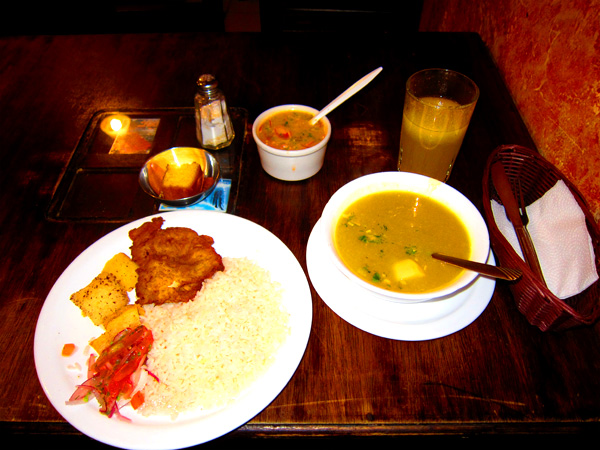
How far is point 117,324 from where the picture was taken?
1.49 metres

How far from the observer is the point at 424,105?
184cm

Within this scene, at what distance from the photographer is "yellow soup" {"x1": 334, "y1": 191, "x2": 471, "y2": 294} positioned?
1.52 m

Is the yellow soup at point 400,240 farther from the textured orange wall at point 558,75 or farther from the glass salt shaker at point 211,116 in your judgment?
the glass salt shaker at point 211,116

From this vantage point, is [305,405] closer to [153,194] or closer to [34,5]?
[153,194]

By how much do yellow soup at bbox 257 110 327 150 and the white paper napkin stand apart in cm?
100

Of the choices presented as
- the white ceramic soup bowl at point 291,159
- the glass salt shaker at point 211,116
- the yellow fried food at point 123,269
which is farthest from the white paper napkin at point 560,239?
the yellow fried food at point 123,269

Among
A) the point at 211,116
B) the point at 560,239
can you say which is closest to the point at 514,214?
the point at 560,239

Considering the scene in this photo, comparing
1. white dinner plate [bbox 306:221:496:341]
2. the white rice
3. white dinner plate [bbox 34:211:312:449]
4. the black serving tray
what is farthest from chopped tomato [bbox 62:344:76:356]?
white dinner plate [bbox 306:221:496:341]

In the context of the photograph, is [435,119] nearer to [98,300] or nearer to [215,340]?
[215,340]

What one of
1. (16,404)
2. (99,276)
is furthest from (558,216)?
(16,404)

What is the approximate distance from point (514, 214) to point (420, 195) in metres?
0.41

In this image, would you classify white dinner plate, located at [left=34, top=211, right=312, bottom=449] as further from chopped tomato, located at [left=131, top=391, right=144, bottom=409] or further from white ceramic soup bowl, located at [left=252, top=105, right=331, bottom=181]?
white ceramic soup bowl, located at [left=252, top=105, right=331, bottom=181]

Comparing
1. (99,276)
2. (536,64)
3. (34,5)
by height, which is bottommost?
(34,5)

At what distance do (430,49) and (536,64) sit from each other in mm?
943
